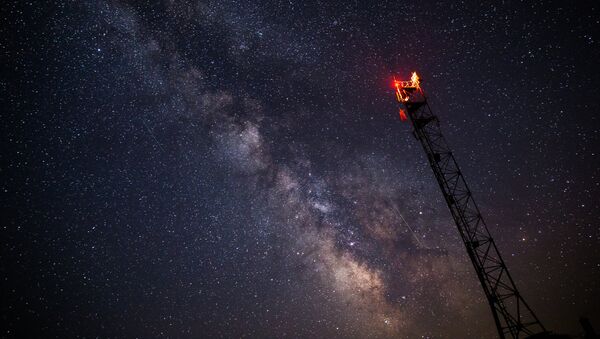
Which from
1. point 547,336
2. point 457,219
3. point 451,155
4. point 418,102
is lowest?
point 547,336

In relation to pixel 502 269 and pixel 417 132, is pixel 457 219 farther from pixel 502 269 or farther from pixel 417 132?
pixel 417 132

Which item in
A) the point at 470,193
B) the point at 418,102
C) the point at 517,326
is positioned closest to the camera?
the point at 517,326

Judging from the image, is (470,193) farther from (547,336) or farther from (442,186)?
(547,336)

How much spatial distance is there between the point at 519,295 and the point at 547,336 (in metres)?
2.65

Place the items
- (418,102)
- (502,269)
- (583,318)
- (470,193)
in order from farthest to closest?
(418,102) → (470,193) → (502,269) → (583,318)

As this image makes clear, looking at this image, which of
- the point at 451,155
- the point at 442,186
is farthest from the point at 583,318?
the point at 451,155

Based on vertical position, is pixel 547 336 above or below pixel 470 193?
below

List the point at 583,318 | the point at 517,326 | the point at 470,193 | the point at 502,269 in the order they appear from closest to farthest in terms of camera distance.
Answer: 1. the point at 583,318
2. the point at 517,326
3. the point at 502,269
4. the point at 470,193

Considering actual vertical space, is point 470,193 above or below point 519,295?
above

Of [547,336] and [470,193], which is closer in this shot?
[547,336]

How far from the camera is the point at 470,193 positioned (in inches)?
576

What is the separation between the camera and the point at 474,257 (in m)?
14.1

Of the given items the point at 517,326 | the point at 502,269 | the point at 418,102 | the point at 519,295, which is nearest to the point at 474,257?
the point at 502,269

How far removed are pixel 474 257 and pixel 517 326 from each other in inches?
115
